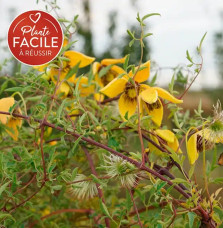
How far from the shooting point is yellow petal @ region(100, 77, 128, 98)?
21.5 inches

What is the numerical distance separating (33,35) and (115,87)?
216 millimetres

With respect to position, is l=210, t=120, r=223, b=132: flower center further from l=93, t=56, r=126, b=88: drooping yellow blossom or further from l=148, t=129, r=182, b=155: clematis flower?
l=93, t=56, r=126, b=88: drooping yellow blossom

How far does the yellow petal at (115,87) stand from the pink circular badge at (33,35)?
132 mm

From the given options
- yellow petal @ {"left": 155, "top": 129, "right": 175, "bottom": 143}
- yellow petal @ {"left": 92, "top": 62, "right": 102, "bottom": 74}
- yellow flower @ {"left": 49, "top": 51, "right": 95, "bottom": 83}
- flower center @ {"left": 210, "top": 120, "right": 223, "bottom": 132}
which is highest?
yellow flower @ {"left": 49, "top": 51, "right": 95, "bottom": 83}

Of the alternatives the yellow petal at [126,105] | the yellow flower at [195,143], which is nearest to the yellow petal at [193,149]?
the yellow flower at [195,143]

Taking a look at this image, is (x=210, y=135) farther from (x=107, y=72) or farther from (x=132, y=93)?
(x=107, y=72)

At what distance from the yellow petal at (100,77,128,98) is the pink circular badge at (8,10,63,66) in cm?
13

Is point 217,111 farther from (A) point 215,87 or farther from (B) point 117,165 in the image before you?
(A) point 215,87

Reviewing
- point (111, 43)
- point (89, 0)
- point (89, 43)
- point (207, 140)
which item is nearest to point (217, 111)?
point (207, 140)

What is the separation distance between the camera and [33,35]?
693 mm

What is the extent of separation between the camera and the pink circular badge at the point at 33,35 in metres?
0.65

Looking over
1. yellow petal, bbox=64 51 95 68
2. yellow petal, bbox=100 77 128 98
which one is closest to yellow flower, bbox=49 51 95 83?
yellow petal, bbox=64 51 95 68

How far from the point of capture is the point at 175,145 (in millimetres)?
535

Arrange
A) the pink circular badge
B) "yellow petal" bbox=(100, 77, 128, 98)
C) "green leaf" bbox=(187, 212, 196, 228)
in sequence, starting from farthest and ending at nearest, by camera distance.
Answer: the pink circular badge < "yellow petal" bbox=(100, 77, 128, 98) < "green leaf" bbox=(187, 212, 196, 228)
